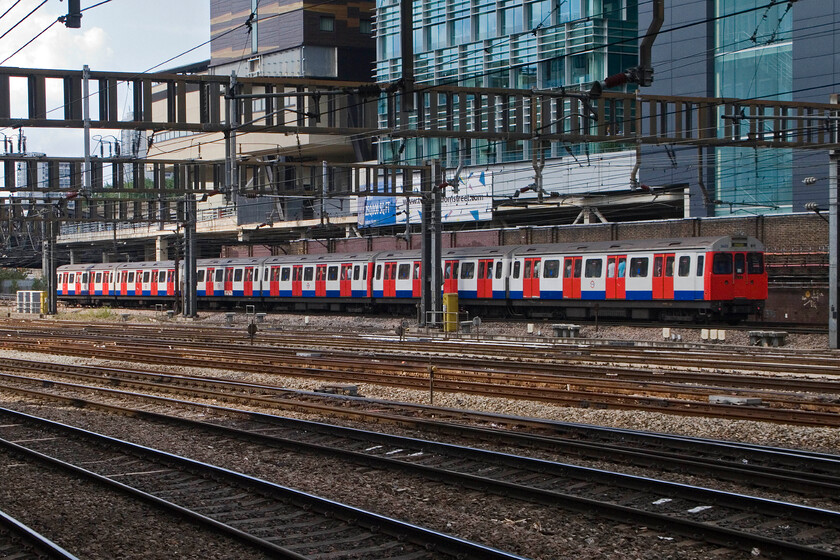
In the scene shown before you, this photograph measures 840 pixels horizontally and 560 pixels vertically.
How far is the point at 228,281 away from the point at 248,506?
47.2 meters

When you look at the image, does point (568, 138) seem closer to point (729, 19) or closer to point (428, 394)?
point (428, 394)

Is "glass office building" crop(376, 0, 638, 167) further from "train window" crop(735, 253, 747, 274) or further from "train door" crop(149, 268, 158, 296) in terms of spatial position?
"train window" crop(735, 253, 747, 274)

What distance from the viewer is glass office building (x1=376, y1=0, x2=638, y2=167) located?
54.1 meters

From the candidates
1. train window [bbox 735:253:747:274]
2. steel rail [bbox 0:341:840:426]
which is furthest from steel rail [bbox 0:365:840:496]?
train window [bbox 735:253:747:274]

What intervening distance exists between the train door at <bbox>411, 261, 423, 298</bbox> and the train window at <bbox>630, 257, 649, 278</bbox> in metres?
11.1

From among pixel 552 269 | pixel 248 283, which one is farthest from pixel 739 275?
pixel 248 283

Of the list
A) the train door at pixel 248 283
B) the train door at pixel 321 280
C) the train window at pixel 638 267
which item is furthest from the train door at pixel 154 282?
the train window at pixel 638 267

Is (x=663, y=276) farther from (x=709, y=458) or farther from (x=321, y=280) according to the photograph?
(x=709, y=458)

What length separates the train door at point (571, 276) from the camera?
36438 mm

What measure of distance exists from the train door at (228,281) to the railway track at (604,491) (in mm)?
42403

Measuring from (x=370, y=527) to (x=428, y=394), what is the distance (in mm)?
9784

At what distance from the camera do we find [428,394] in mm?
18172

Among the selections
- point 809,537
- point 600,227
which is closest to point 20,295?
point 600,227

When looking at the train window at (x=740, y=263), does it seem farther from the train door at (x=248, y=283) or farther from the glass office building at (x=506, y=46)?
the train door at (x=248, y=283)
